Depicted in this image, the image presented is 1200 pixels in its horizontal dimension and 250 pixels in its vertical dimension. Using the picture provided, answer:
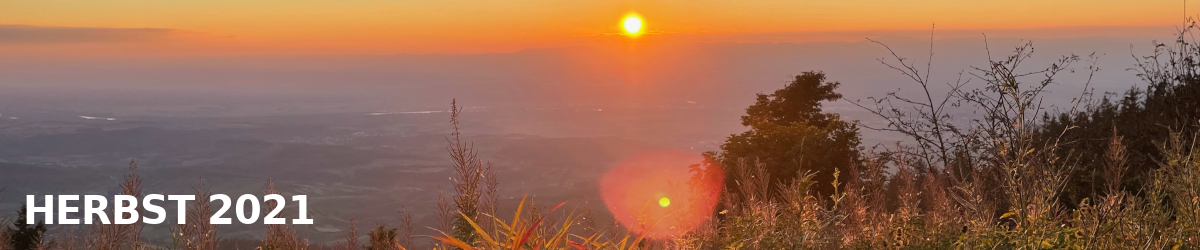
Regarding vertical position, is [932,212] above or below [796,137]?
above

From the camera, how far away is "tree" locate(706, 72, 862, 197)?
23.5 metres

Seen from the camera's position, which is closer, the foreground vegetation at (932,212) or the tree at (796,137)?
the foreground vegetation at (932,212)

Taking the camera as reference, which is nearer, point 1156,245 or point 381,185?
point 1156,245

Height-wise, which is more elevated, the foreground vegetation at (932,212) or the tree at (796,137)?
the foreground vegetation at (932,212)

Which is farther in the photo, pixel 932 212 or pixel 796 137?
pixel 796 137

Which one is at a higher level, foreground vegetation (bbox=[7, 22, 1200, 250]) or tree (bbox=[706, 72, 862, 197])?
foreground vegetation (bbox=[7, 22, 1200, 250])

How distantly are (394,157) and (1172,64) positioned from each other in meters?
192

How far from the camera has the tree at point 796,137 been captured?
23.5m

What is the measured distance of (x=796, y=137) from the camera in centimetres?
2480

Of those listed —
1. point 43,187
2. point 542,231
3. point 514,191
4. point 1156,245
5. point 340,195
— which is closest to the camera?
point 542,231

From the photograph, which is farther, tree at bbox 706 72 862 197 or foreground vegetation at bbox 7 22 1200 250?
tree at bbox 706 72 862 197

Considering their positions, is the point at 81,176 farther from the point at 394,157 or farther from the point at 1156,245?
the point at 1156,245

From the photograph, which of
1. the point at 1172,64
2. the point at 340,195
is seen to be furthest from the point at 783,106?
the point at 340,195

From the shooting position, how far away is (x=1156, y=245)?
2811 millimetres
